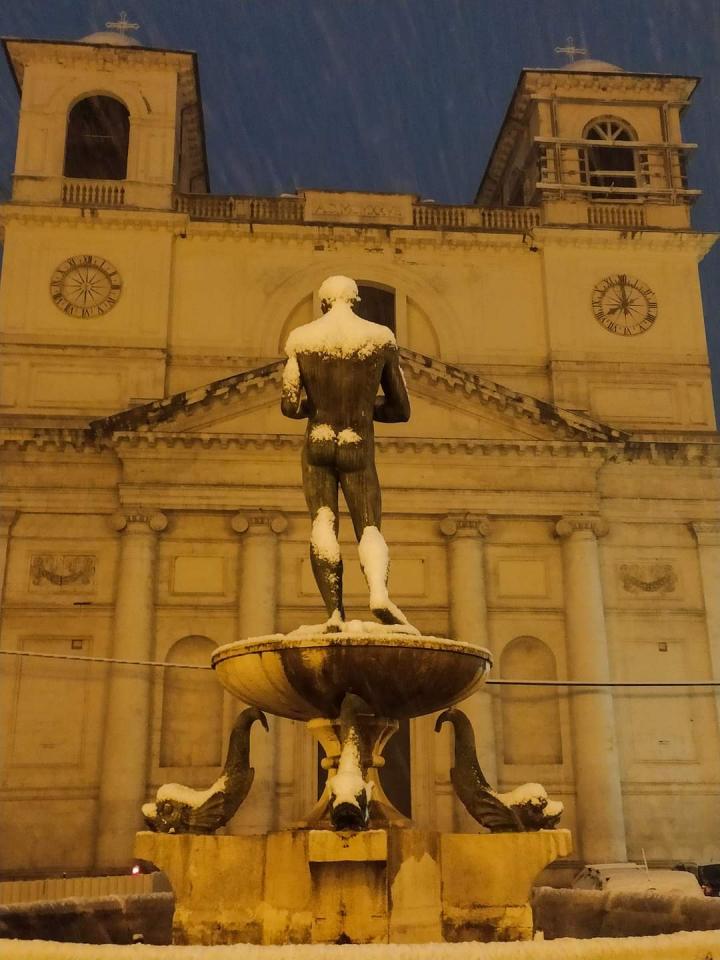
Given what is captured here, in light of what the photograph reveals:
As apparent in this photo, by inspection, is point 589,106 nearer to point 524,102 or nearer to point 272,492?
point 524,102

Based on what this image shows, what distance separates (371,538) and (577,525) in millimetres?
15288

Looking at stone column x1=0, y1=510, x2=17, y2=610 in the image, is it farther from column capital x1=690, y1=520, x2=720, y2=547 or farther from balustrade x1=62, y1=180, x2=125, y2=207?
column capital x1=690, y1=520, x2=720, y2=547

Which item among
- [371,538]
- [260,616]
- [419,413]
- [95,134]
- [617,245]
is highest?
[95,134]

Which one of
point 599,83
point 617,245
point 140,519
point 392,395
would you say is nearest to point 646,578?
point 617,245

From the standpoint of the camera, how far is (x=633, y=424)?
24.3 m

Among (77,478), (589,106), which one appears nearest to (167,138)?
(77,478)

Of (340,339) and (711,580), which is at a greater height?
(711,580)

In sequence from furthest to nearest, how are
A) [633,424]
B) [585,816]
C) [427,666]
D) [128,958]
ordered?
1. [633,424]
2. [585,816]
3. [427,666]
4. [128,958]

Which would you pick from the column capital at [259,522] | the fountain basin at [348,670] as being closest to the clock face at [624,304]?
the column capital at [259,522]

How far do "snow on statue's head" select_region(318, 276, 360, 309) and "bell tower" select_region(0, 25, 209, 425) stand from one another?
15.8m

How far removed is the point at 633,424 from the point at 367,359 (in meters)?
17.5

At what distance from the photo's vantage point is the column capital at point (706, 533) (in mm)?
23047

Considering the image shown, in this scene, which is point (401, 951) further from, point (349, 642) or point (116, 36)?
point (116, 36)

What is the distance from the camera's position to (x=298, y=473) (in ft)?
72.5
